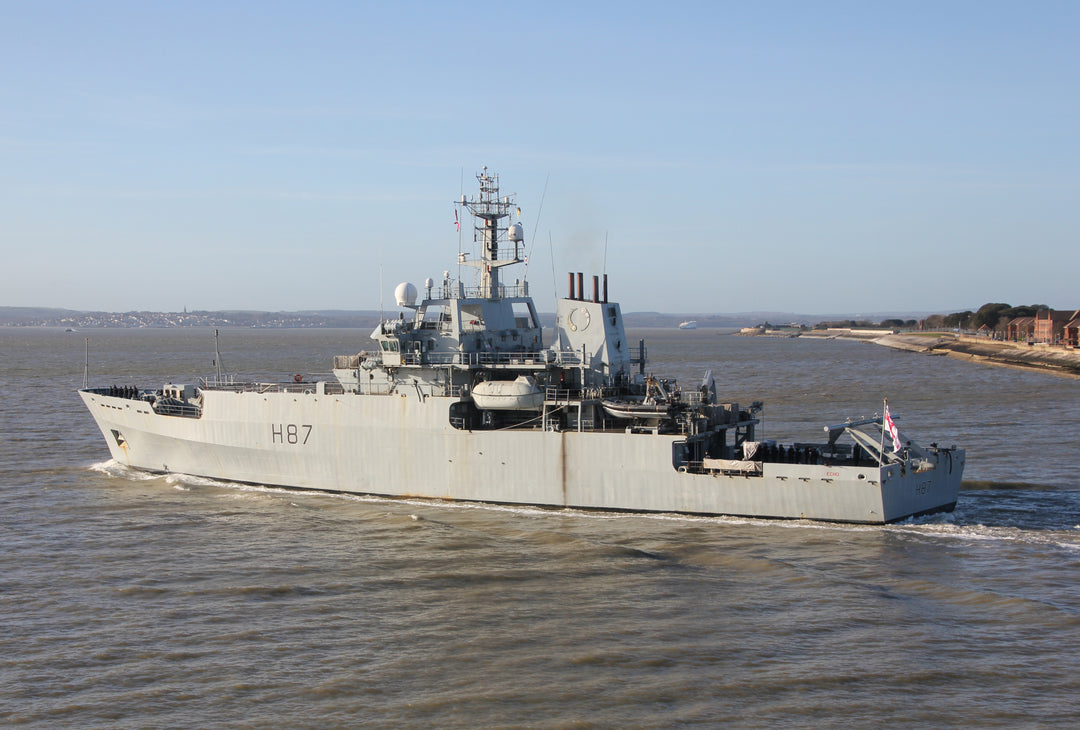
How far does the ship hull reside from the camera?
64.8 ft

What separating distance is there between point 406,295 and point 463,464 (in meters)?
5.26

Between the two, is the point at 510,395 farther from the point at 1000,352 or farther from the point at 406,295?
the point at 1000,352

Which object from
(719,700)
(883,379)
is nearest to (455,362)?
(719,700)

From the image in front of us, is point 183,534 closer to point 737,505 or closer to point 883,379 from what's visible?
point 737,505

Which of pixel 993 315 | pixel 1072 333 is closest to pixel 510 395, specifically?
pixel 1072 333

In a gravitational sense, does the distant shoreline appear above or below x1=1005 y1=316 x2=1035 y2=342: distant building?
below

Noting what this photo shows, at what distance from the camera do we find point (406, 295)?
80.9ft

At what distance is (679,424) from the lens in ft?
69.5

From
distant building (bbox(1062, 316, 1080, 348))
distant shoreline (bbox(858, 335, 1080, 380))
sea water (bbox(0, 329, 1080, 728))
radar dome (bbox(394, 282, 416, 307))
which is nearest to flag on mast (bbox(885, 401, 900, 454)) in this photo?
sea water (bbox(0, 329, 1080, 728))

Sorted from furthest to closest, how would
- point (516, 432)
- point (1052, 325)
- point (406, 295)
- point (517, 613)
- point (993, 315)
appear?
point (993, 315), point (1052, 325), point (406, 295), point (516, 432), point (517, 613)

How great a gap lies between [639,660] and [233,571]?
27.8 feet

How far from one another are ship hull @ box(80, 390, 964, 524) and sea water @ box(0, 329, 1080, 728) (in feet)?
1.63

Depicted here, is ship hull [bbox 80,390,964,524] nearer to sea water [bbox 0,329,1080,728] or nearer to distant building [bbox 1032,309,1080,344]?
sea water [bbox 0,329,1080,728]

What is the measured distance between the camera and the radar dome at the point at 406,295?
80.8 ft
